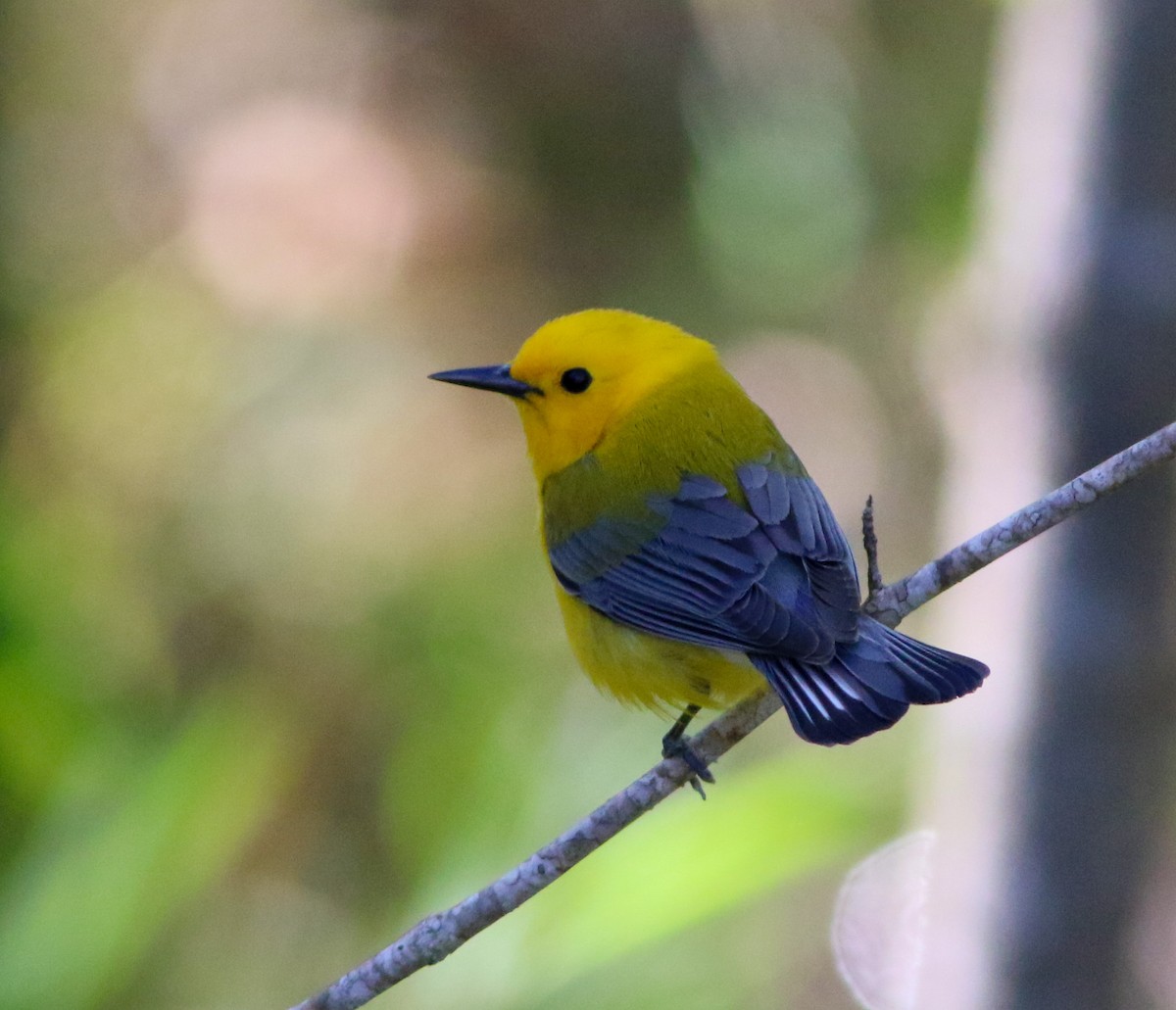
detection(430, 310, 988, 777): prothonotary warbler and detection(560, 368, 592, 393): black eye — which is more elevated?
detection(560, 368, 592, 393): black eye

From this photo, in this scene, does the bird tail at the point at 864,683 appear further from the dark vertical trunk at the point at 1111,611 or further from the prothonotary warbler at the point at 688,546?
the dark vertical trunk at the point at 1111,611

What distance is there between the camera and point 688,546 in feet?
12.4

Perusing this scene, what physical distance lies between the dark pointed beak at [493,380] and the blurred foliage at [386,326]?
51.2 inches

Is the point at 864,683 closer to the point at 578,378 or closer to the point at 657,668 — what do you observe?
the point at 657,668

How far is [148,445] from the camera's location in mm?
6598

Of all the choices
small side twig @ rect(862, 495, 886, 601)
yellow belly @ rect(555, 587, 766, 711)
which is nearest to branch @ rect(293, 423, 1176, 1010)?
small side twig @ rect(862, 495, 886, 601)

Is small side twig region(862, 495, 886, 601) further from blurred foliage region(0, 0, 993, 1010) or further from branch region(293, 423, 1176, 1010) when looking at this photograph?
blurred foliage region(0, 0, 993, 1010)

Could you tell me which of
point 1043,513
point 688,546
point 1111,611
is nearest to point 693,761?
point 688,546

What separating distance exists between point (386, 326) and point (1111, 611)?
13.0 feet

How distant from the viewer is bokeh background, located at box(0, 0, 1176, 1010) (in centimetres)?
420

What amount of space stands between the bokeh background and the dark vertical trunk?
1 centimetres

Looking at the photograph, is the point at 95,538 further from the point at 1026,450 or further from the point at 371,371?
the point at 1026,450

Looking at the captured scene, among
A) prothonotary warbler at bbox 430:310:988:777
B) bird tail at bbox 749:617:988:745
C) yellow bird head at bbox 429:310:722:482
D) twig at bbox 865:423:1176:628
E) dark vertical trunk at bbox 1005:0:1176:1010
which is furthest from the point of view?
yellow bird head at bbox 429:310:722:482

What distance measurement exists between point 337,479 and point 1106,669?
3.70 m
